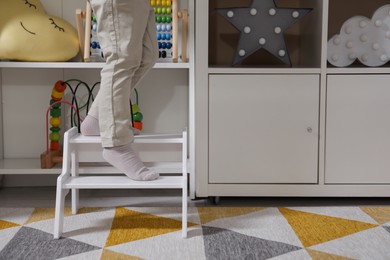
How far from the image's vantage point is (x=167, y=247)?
5.38ft

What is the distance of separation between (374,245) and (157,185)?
67cm

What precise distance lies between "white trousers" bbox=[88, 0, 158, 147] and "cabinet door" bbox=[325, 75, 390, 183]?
0.79 m

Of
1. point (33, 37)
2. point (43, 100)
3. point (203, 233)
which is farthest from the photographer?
point (43, 100)

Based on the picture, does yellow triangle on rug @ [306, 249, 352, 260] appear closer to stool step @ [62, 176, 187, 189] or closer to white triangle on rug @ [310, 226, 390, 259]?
white triangle on rug @ [310, 226, 390, 259]

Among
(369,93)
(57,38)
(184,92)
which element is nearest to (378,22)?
(369,93)

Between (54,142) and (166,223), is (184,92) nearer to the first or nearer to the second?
(54,142)

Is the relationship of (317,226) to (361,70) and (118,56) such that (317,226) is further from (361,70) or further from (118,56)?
(118,56)

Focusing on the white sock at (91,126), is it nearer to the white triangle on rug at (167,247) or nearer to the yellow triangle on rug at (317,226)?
the white triangle on rug at (167,247)

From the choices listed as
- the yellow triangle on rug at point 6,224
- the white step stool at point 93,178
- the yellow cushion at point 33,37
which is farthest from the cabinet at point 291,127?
the yellow triangle on rug at point 6,224

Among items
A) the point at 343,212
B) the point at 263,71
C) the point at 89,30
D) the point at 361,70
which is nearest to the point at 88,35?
the point at 89,30

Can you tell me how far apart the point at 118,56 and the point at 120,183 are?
392 millimetres

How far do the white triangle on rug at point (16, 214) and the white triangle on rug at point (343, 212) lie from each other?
0.97 meters

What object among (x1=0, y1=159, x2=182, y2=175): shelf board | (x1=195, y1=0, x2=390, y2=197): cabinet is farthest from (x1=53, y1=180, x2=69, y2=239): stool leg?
(x1=195, y1=0, x2=390, y2=197): cabinet

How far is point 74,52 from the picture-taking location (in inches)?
90.0
